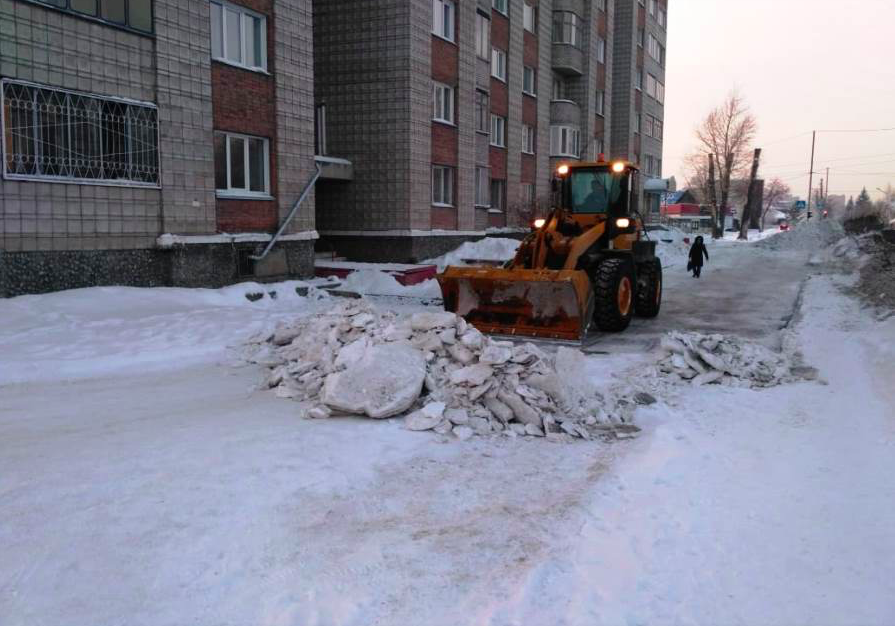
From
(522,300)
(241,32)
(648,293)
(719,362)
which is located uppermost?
(241,32)

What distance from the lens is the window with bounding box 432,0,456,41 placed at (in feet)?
70.7

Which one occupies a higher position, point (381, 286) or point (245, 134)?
point (245, 134)

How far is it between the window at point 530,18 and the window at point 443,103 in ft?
26.6

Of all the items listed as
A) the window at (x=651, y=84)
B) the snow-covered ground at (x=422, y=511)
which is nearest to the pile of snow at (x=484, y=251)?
the snow-covered ground at (x=422, y=511)

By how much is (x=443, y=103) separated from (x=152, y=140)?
1126 centimetres

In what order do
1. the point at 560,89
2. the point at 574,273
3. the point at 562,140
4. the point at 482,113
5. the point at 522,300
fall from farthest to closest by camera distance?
the point at 560,89 < the point at 562,140 < the point at 482,113 < the point at 522,300 < the point at 574,273

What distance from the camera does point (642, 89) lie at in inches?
1813

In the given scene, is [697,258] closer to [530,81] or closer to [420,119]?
[420,119]

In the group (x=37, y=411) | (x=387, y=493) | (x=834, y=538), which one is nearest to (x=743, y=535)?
(x=834, y=538)

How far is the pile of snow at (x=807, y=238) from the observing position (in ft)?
131

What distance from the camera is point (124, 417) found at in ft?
22.7

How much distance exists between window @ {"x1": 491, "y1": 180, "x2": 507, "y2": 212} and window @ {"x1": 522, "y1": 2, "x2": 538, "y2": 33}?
21.3 ft

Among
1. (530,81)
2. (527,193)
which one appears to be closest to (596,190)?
(527,193)

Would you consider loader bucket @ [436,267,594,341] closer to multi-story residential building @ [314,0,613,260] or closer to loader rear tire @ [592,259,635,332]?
loader rear tire @ [592,259,635,332]
